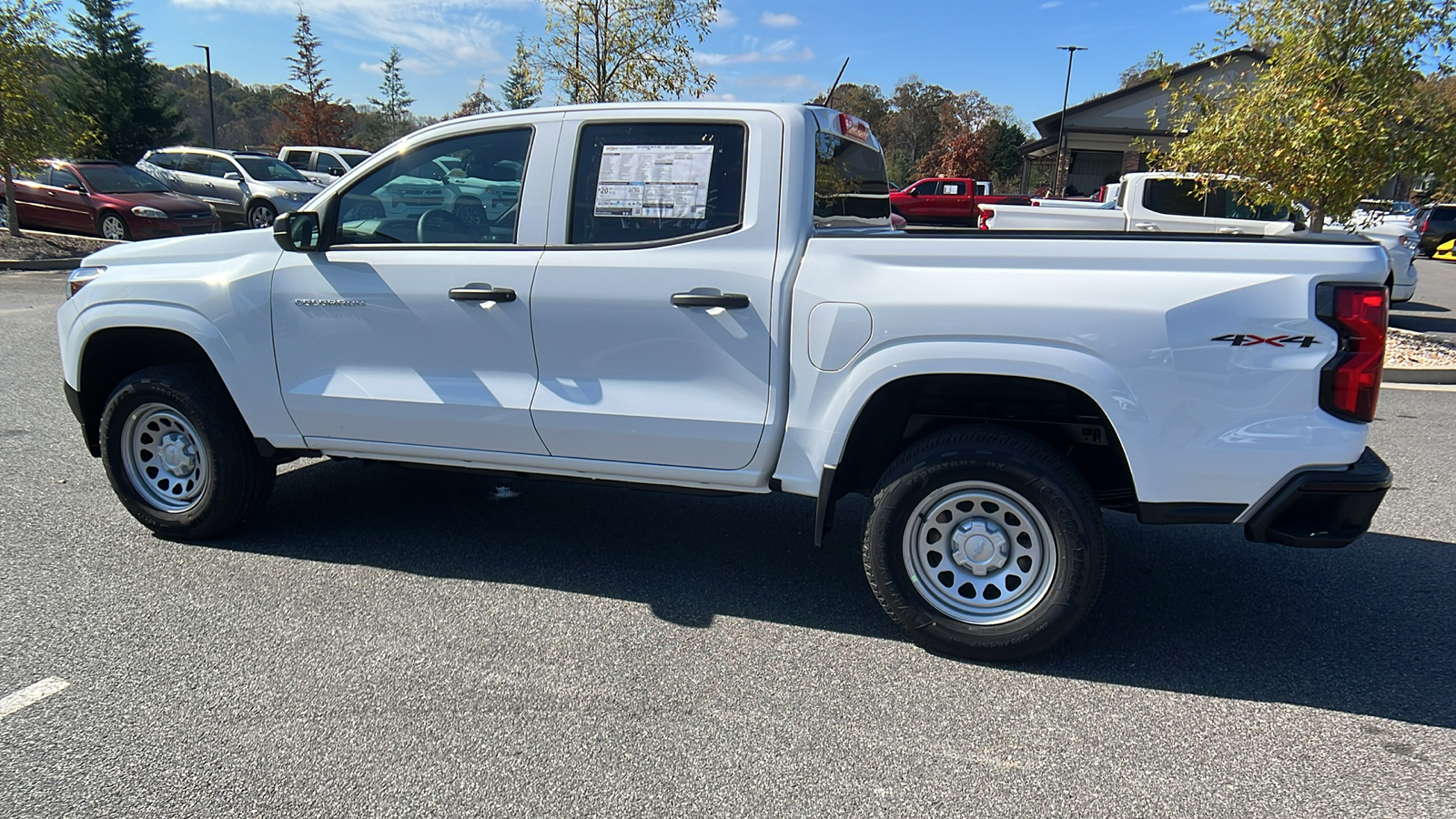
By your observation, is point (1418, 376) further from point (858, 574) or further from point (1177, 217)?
point (858, 574)

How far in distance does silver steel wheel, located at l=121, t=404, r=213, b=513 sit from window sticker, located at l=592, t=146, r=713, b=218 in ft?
7.57

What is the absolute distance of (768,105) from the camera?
3.67 meters

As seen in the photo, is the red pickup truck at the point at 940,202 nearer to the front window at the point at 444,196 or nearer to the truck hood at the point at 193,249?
the front window at the point at 444,196

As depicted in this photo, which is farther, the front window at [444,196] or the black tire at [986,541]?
the front window at [444,196]

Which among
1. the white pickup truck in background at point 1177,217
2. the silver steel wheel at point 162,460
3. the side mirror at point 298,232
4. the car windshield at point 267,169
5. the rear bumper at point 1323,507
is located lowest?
the silver steel wheel at point 162,460

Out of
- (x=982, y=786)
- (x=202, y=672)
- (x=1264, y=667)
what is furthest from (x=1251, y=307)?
(x=202, y=672)

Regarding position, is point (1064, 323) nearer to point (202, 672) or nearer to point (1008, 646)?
point (1008, 646)

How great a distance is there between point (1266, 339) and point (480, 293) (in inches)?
110

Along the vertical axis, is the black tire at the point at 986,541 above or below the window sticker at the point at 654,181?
below

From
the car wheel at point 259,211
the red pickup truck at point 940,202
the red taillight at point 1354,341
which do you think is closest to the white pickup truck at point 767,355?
the red taillight at point 1354,341

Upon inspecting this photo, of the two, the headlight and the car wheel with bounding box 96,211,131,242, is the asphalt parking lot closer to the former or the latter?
the headlight

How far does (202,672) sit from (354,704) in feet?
2.04

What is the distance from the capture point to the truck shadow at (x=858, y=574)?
133 inches

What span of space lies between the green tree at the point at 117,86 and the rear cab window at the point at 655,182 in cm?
3734
